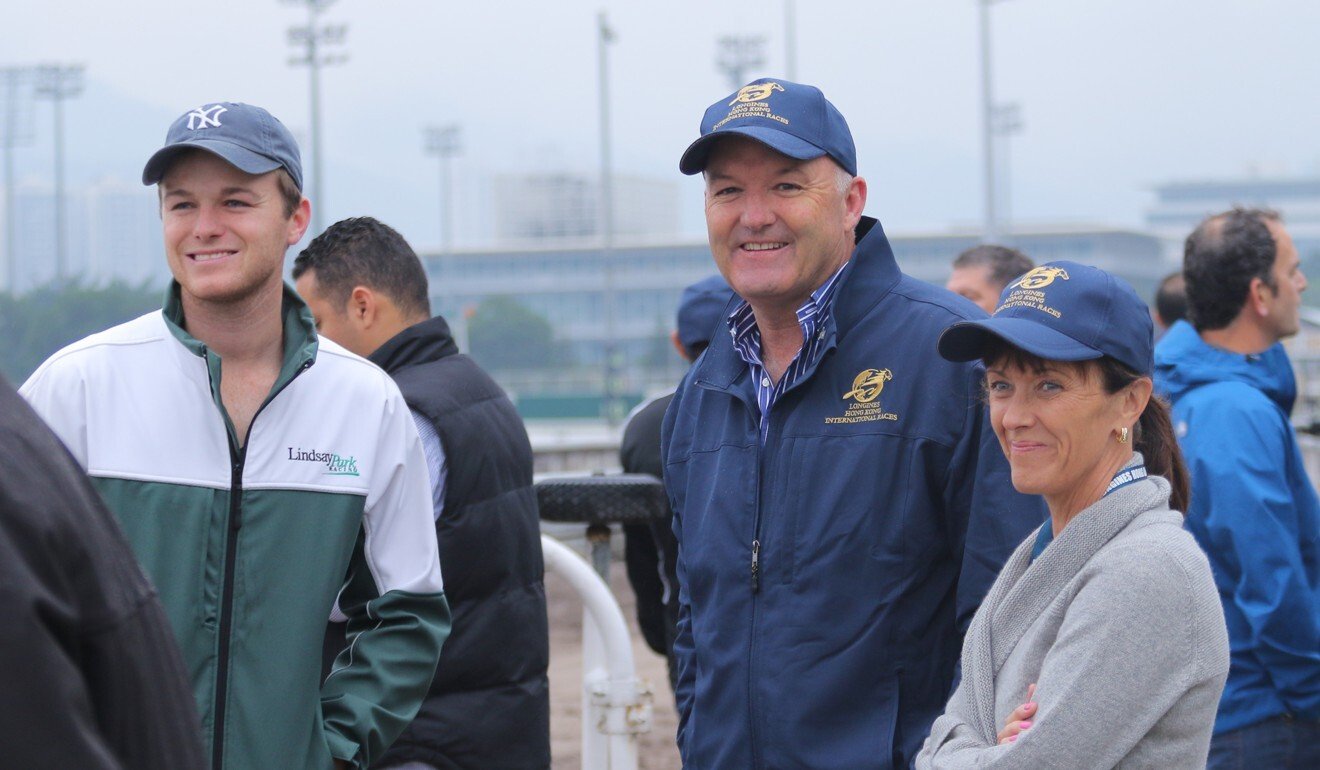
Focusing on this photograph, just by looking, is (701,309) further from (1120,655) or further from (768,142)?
(1120,655)

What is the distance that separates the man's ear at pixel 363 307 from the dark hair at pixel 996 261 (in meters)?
2.78

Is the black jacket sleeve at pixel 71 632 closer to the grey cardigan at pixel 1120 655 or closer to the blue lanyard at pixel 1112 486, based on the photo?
the grey cardigan at pixel 1120 655

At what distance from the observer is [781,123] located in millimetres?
2814

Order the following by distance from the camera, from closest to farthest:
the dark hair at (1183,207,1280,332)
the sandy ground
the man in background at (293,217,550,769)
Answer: the man in background at (293,217,550,769), the dark hair at (1183,207,1280,332), the sandy ground

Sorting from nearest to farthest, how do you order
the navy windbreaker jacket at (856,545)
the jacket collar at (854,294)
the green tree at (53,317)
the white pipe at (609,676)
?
the navy windbreaker jacket at (856,545)
the jacket collar at (854,294)
the white pipe at (609,676)
the green tree at (53,317)

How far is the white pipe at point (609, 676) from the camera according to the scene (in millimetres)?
4469

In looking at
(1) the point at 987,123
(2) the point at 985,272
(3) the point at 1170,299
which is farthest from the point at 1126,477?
(1) the point at 987,123

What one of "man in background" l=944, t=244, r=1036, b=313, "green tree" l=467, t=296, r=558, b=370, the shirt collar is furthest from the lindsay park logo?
"green tree" l=467, t=296, r=558, b=370

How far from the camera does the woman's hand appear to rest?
213 cm

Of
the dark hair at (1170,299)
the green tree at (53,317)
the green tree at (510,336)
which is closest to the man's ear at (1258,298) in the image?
the dark hair at (1170,299)

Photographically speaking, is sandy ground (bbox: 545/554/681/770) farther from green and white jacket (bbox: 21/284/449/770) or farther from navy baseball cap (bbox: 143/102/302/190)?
navy baseball cap (bbox: 143/102/302/190)

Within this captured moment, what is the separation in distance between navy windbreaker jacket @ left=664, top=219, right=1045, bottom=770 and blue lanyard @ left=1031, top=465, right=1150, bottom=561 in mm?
151

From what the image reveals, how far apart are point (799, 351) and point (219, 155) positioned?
116 centimetres

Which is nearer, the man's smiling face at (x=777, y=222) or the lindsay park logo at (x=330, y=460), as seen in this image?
the lindsay park logo at (x=330, y=460)
